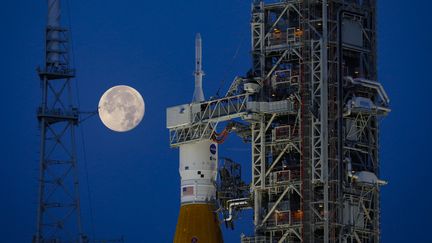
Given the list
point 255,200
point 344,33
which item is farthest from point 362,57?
point 255,200

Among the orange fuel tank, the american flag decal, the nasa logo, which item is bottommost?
the orange fuel tank

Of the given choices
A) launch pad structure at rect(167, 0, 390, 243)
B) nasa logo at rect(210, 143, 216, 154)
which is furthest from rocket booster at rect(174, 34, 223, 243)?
launch pad structure at rect(167, 0, 390, 243)

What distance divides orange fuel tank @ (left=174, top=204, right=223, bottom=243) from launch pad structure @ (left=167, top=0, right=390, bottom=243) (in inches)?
165

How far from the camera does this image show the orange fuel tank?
159250 mm

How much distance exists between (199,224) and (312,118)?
13727 mm

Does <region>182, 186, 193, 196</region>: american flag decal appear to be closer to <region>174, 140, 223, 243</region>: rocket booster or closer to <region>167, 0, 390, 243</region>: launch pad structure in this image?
<region>174, 140, 223, 243</region>: rocket booster

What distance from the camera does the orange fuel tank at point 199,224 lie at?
159 m

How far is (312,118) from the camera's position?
151 meters

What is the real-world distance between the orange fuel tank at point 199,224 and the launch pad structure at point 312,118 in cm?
420

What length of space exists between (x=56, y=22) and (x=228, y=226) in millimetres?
20048

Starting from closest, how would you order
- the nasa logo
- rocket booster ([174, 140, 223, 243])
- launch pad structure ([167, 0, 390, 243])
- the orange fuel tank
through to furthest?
launch pad structure ([167, 0, 390, 243]) → the orange fuel tank → rocket booster ([174, 140, 223, 243]) → the nasa logo

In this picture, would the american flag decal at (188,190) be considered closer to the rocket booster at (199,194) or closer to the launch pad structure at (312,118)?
the rocket booster at (199,194)

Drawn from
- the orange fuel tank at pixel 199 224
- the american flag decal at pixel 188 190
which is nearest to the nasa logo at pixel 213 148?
the american flag decal at pixel 188 190

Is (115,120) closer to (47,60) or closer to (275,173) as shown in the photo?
(47,60)
